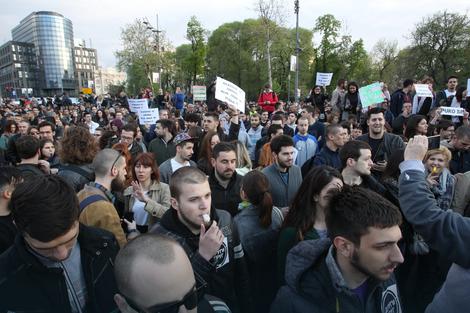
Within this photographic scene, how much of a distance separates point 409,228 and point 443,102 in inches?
279

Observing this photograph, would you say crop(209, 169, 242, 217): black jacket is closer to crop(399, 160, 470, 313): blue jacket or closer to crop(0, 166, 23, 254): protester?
crop(0, 166, 23, 254): protester

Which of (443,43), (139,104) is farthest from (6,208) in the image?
(443,43)

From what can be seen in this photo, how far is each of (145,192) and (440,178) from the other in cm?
329

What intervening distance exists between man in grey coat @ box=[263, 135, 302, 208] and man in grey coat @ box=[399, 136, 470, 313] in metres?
2.21

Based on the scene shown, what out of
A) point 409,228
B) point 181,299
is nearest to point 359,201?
point 181,299

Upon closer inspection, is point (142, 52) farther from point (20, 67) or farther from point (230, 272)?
point (20, 67)

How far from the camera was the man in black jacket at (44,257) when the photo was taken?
5.95ft

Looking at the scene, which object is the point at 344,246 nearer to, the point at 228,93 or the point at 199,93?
the point at 228,93

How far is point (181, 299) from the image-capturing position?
1.48 meters

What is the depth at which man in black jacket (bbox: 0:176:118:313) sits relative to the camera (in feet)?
5.95

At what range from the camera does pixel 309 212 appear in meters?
2.86

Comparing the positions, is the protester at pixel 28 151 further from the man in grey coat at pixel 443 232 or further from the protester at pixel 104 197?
the man in grey coat at pixel 443 232

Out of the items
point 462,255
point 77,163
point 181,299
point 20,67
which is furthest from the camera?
point 20,67

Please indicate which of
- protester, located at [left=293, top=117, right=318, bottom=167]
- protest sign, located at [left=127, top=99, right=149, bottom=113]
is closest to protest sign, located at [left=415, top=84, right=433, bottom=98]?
protester, located at [left=293, top=117, right=318, bottom=167]
